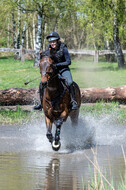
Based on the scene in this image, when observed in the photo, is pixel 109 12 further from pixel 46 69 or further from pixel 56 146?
pixel 46 69

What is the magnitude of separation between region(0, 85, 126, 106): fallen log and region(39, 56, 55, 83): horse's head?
20.9 feet

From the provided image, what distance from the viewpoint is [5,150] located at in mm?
8039

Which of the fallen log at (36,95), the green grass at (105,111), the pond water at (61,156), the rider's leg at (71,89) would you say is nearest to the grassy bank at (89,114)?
the green grass at (105,111)


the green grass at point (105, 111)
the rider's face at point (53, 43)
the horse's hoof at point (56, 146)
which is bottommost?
the green grass at point (105, 111)

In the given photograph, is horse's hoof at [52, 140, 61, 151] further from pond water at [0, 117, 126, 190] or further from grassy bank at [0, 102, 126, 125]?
grassy bank at [0, 102, 126, 125]

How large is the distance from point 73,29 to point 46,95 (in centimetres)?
4589

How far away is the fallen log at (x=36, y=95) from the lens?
1380cm

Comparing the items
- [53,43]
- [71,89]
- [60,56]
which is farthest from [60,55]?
[71,89]

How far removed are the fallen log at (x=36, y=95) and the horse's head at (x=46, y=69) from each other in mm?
6369

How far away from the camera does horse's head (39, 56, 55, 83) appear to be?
7.26 meters

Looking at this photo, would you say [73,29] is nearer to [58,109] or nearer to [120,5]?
[120,5]

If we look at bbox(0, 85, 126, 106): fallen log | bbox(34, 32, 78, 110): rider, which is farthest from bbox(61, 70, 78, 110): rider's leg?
bbox(0, 85, 126, 106): fallen log

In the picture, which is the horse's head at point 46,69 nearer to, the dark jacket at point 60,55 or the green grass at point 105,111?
the dark jacket at point 60,55

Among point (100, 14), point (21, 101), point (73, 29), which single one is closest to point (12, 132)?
point (21, 101)
